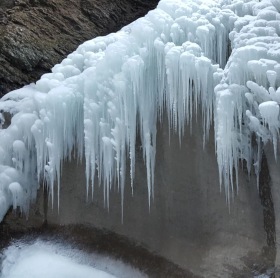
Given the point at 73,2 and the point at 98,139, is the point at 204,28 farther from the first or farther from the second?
the point at 73,2

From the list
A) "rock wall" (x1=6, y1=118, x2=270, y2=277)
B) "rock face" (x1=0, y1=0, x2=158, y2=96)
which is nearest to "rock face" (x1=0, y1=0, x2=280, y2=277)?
"rock wall" (x1=6, y1=118, x2=270, y2=277)

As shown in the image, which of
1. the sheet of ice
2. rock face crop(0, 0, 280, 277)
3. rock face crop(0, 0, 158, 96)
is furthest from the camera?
rock face crop(0, 0, 158, 96)

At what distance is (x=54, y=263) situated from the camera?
3.39 metres

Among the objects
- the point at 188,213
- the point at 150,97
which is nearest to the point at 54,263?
the point at 188,213

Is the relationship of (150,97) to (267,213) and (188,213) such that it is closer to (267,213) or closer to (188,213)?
(188,213)

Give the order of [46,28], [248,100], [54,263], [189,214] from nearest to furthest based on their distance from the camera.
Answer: [248,100]
[189,214]
[54,263]
[46,28]

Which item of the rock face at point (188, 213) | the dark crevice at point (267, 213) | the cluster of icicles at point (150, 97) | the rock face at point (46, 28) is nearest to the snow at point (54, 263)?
the rock face at point (188, 213)

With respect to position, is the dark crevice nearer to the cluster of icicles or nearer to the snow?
the cluster of icicles

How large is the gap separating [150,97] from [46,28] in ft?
5.31

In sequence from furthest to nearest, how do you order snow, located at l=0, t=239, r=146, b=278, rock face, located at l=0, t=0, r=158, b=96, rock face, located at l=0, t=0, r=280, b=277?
rock face, located at l=0, t=0, r=158, b=96
snow, located at l=0, t=239, r=146, b=278
rock face, located at l=0, t=0, r=280, b=277

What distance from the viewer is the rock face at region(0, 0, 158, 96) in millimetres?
4090

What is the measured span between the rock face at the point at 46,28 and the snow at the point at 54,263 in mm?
1382

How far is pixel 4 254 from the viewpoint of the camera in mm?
3479

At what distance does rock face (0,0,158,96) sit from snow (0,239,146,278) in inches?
54.4
